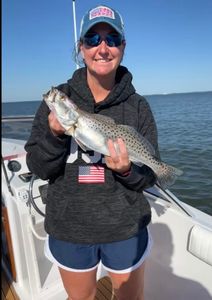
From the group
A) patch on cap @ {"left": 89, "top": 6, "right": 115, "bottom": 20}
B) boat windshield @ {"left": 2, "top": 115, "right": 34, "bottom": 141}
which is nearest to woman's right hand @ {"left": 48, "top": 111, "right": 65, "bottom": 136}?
patch on cap @ {"left": 89, "top": 6, "right": 115, "bottom": 20}

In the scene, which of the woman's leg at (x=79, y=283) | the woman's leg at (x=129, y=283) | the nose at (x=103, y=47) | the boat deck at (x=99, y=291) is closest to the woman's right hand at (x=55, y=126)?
the nose at (x=103, y=47)

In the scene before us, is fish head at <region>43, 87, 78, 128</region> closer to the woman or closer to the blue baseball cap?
the woman

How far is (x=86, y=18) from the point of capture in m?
2.12

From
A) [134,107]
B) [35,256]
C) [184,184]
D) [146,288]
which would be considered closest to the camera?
[134,107]

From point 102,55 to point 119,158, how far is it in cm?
70

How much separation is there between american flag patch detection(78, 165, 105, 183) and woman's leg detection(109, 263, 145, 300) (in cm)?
76

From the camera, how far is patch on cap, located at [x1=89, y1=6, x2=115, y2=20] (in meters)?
2.06

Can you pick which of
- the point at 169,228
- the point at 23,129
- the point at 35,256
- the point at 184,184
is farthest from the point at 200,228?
the point at 184,184

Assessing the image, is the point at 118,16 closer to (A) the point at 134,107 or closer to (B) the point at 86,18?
(B) the point at 86,18

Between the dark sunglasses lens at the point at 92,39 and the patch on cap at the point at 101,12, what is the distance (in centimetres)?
12

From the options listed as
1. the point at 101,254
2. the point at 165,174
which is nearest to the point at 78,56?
the point at 165,174

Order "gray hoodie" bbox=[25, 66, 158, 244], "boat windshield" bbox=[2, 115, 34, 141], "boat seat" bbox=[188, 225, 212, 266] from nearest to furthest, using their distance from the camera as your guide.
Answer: "gray hoodie" bbox=[25, 66, 158, 244], "boat seat" bbox=[188, 225, 212, 266], "boat windshield" bbox=[2, 115, 34, 141]

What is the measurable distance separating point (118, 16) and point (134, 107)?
0.64 metres

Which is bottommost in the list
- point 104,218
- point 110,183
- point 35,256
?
point 35,256
